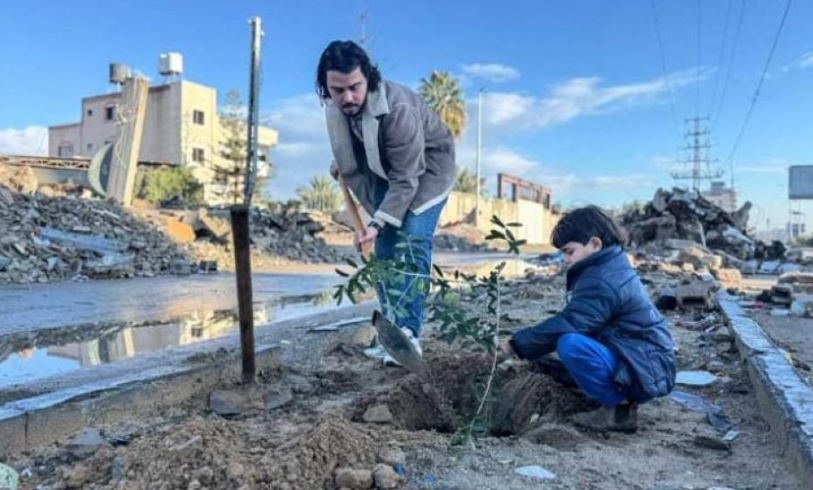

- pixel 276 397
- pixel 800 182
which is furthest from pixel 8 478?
pixel 800 182

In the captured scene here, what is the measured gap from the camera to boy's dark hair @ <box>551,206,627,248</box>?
2.72 metres

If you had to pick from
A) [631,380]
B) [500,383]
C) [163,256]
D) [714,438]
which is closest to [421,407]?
[500,383]

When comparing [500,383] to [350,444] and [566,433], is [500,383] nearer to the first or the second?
[566,433]

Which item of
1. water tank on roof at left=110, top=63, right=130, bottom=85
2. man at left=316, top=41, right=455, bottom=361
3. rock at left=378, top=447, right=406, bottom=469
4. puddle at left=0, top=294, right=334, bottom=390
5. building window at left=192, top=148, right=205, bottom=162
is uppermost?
water tank on roof at left=110, top=63, right=130, bottom=85

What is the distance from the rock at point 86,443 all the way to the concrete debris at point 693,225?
20.2m

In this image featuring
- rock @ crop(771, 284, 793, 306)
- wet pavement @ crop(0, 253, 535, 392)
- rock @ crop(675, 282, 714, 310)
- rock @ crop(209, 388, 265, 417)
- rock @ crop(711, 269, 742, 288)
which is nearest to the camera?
rock @ crop(209, 388, 265, 417)

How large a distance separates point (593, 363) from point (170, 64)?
39.7 metres

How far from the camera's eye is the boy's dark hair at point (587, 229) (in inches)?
107

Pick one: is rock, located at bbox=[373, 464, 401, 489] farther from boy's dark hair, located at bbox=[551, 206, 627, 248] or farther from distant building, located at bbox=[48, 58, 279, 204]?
distant building, located at bbox=[48, 58, 279, 204]

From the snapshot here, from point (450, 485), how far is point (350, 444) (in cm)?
36

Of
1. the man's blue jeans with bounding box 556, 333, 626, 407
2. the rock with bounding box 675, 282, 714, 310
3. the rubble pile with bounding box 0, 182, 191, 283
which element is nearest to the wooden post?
the man's blue jeans with bounding box 556, 333, 626, 407

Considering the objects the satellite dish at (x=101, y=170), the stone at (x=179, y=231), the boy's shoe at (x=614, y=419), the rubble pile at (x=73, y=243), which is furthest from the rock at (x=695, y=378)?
the satellite dish at (x=101, y=170)

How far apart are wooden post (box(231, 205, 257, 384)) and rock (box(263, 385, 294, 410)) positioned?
0.43 feet

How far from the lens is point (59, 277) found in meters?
10.1
